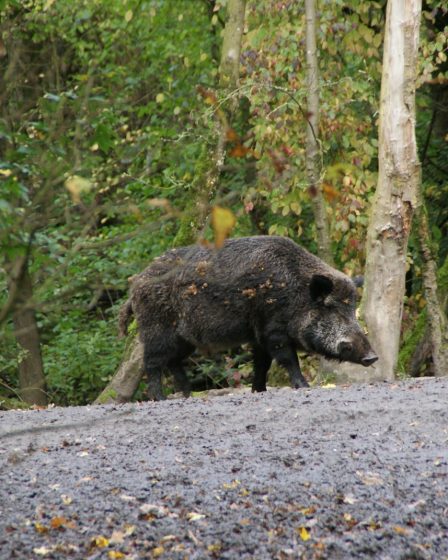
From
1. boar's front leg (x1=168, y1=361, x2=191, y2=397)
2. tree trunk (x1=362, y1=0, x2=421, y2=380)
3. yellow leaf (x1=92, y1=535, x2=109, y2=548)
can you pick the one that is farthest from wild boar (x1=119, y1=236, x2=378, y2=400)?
yellow leaf (x1=92, y1=535, x2=109, y2=548)

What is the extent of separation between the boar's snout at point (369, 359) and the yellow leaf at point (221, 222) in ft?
24.6

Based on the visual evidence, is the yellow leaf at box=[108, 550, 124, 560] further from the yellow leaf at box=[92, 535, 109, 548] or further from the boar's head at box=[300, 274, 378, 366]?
the boar's head at box=[300, 274, 378, 366]

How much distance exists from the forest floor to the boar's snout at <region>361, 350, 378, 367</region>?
2.03 metres

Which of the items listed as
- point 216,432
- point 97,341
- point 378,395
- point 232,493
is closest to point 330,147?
point 97,341

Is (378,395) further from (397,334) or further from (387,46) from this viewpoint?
(387,46)

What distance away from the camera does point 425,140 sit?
1634 centimetres

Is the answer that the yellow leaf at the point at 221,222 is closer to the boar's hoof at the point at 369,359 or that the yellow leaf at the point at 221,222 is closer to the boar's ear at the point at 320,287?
the boar's ear at the point at 320,287

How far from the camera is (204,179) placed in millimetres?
12695

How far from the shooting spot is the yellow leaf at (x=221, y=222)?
2.77 metres

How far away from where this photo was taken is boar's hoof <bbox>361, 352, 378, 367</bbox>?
10141 mm

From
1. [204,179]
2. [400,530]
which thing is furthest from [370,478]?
[204,179]

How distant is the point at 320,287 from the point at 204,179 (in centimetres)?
290

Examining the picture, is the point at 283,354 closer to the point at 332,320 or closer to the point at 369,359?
the point at 332,320

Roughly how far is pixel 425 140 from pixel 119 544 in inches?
482
